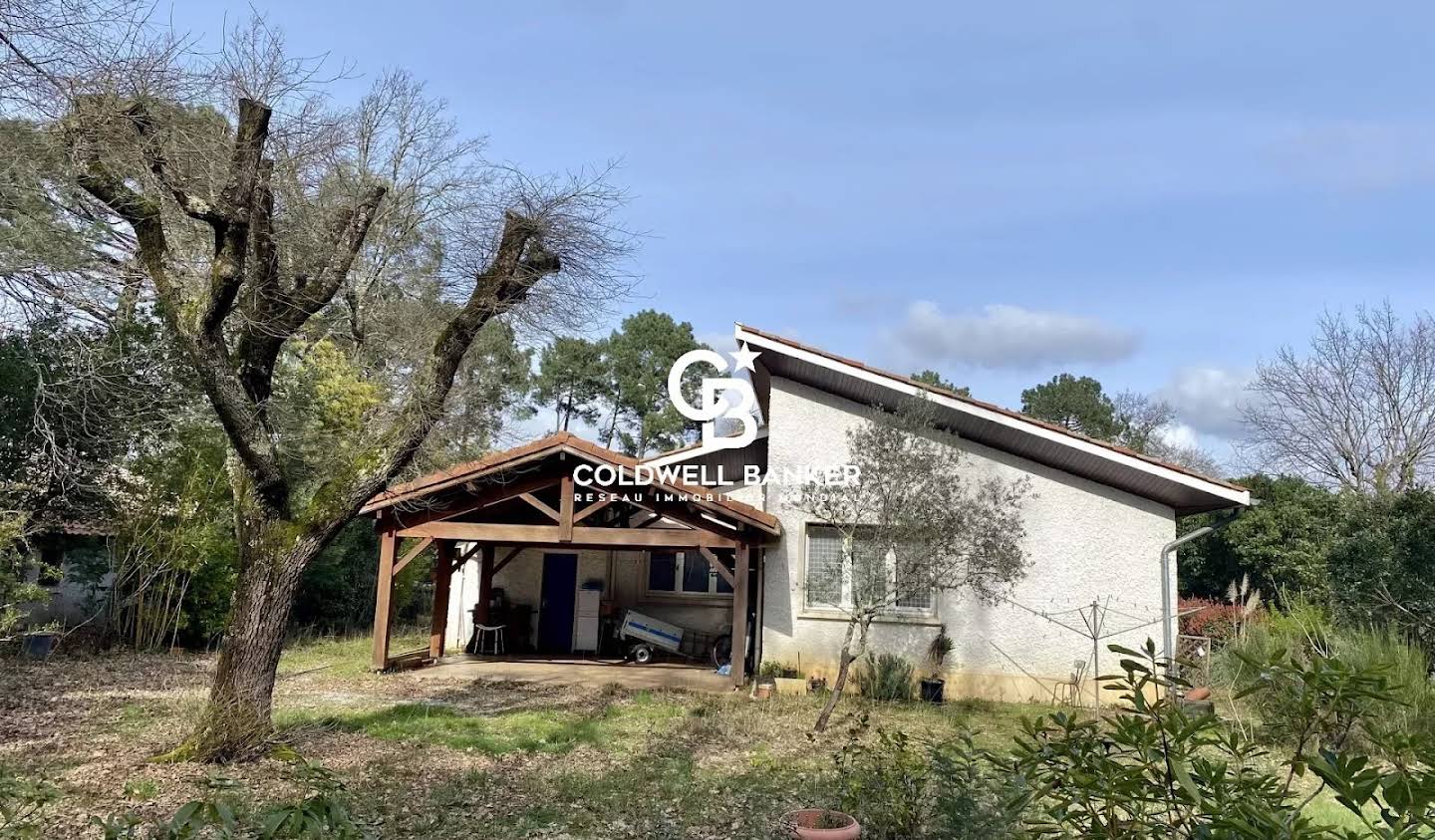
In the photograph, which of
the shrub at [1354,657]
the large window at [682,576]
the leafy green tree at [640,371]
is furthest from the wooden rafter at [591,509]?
the leafy green tree at [640,371]

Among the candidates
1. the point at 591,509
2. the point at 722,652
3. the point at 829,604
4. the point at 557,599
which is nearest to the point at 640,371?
the point at 557,599

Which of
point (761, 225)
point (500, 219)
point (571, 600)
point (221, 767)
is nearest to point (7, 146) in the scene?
point (500, 219)

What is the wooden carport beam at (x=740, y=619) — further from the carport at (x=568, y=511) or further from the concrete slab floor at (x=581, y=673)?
the concrete slab floor at (x=581, y=673)

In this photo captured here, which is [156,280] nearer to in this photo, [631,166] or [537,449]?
[631,166]

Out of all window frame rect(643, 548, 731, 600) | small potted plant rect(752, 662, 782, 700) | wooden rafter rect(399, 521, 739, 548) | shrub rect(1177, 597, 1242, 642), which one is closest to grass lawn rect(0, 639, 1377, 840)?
small potted plant rect(752, 662, 782, 700)

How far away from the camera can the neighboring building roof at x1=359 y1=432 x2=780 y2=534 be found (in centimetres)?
1184

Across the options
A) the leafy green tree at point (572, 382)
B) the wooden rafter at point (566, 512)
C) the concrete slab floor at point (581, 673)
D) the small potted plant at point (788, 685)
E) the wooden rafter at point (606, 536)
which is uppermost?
the leafy green tree at point (572, 382)

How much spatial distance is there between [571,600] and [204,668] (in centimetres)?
634

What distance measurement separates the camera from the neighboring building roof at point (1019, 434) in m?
11.4

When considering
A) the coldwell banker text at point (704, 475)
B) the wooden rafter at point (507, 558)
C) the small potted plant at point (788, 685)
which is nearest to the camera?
the small potted plant at point (788, 685)

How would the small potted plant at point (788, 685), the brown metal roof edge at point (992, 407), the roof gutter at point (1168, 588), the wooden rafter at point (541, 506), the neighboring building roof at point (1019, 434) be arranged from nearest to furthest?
1. the brown metal roof edge at point (992, 407)
2. the neighboring building roof at point (1019, 434)
3. the roof gutter at point (1168, 588)
4. the small potted plant at point (788, 685)
5. the wooden rafter at point (541, 506)

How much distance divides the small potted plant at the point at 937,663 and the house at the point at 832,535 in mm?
141

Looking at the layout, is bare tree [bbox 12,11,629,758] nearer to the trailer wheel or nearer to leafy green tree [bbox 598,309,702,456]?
the trailer wheel

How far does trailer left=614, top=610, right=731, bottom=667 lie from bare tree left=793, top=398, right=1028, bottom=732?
197 inches
